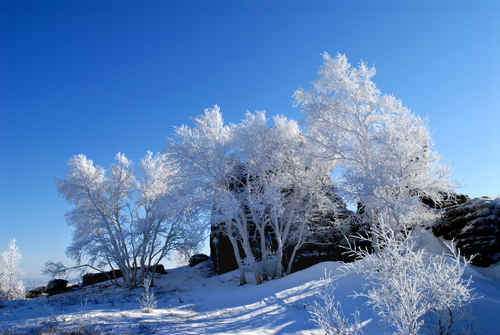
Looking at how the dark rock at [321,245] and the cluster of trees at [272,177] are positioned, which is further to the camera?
the dark rock at [321,245]

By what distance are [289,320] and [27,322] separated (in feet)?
19.8

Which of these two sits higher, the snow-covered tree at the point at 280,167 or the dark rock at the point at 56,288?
the snow-covered tree at the point at 280,167

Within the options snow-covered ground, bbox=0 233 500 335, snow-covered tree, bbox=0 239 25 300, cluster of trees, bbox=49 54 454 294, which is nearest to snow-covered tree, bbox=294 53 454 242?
cluster of trees, bbox=49 54 454 294

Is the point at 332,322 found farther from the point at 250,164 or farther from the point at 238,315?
the point at 250,164

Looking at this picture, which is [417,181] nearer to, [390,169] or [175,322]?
[390,169]

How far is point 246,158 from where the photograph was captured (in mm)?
13805

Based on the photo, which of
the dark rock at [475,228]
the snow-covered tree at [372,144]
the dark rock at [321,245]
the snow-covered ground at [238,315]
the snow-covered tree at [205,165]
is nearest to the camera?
the snow-covered ground at [238,315]

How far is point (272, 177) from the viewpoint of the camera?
42.4 ft

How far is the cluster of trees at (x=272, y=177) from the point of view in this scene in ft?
32.3

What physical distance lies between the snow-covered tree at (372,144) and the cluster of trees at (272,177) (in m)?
0.05

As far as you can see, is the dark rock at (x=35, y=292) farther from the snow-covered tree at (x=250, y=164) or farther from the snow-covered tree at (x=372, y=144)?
the snow-covered tree at (x=372, y=144)

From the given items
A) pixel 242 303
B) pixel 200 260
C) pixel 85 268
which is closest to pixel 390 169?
pixel 242 303

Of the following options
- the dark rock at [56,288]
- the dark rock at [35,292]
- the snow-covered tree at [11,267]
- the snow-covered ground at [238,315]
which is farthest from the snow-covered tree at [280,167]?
the snow-covered tree at [11,267]

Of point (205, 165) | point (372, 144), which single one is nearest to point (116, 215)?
point (205, 165)
